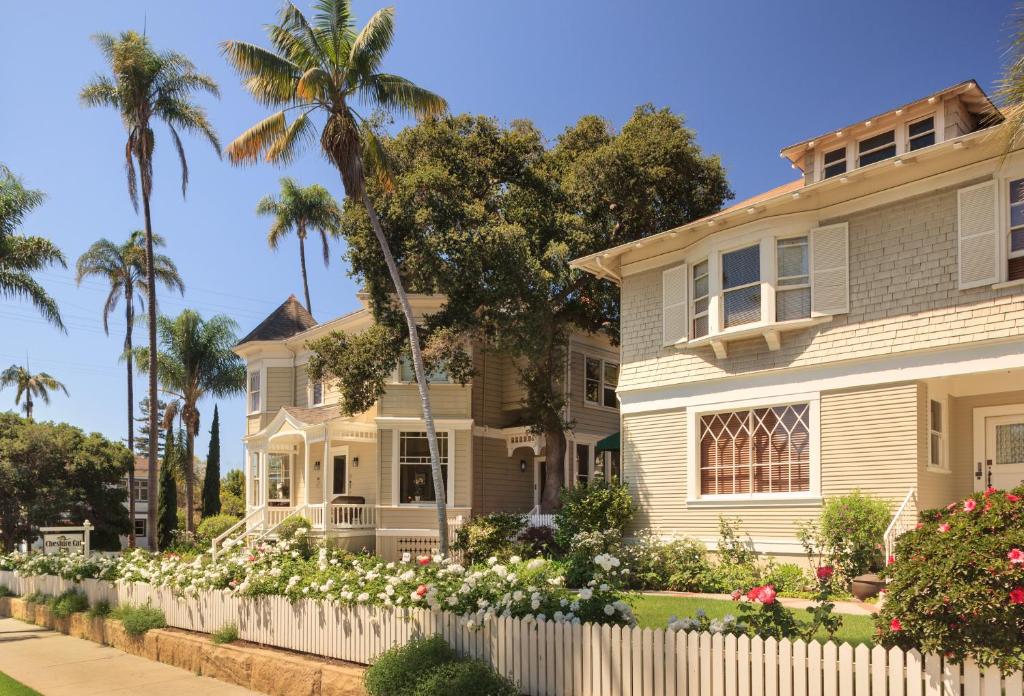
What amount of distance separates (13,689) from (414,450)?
1518cm

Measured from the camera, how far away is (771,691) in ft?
21.1

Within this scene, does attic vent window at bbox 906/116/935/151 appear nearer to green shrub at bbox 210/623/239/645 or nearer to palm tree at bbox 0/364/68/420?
green shrub at bbox 210/623/239/645

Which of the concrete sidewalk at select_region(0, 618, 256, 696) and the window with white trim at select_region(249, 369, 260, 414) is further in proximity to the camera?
the window with white trim at select_region(249, 369, 260, 414)

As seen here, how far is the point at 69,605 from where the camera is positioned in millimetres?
16062

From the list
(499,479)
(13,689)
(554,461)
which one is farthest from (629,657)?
(499,479)

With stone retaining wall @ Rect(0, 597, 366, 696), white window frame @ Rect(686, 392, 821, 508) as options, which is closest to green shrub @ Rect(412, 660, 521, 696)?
stone retaining wall @ Rect(0, 597, 366, 696)

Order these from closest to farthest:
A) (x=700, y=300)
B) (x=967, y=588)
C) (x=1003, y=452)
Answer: (x=967, y=588) → (x=1003, y=452) → (x=700, y=300)

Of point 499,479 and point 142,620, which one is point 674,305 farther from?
point 142,620

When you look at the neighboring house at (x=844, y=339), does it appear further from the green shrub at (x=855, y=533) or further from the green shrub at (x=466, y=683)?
the green shrub at (x=466, y=683)

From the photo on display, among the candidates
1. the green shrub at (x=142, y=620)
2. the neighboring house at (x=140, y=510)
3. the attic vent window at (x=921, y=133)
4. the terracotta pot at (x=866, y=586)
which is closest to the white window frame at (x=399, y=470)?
the green shrub at (x=142, y=620)

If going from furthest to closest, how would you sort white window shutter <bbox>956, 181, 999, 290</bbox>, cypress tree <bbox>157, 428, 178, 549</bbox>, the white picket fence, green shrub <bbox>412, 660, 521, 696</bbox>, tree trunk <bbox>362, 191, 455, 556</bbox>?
cypress tree <bbox>157, 428, 178, 549</bbox>, tree trunk <bbox>362, 191, 455, 556</bbox>, white window shutter <bbox>956, 181, 999, 290</bbox>, green shrub <bbox>412, 660, 521, 696</bbox>, the white picket fence

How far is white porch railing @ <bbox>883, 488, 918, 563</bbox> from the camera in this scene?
509 inches

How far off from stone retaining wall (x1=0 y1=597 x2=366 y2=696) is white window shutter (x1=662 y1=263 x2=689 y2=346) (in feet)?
32.7

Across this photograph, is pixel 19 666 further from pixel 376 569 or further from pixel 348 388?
pixel 348 388
